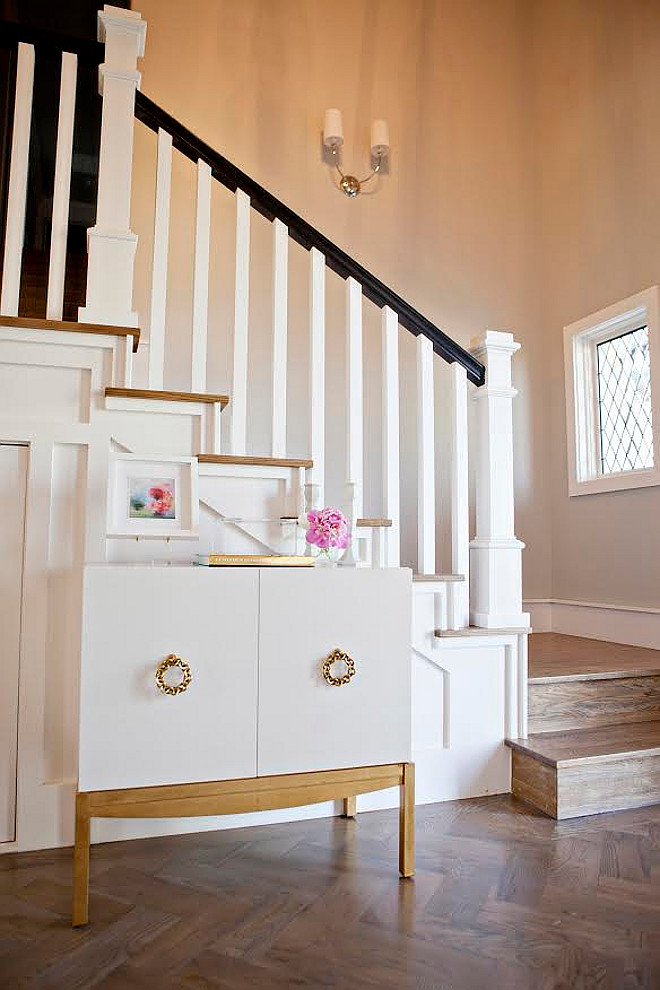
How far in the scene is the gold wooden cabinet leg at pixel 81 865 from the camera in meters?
1.59

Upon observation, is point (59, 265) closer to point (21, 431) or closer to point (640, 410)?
point (21, 431)

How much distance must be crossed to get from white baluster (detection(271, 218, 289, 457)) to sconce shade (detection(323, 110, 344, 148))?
1782mm

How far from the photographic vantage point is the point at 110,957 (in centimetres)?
146

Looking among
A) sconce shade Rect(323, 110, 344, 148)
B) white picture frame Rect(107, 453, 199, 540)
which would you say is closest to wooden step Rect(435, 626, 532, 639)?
white picture frame Rect(107, 453, 199, 540)

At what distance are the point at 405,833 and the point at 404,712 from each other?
0.30 meters

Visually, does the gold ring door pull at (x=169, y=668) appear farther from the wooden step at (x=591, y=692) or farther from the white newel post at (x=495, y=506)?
the wooden step at (x=591, y=692)

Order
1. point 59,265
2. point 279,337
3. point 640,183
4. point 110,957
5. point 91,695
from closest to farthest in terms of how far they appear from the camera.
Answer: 1. point 110,957
2. point 91,695
3. point 59,265
4. point 279,337
5. point 640,183

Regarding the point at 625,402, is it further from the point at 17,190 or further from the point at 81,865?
the point at 81,865

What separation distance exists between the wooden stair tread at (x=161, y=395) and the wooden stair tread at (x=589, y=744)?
1.51m

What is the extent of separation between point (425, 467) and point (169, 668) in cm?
126

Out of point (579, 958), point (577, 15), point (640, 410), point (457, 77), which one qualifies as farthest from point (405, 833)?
point (577, 15)

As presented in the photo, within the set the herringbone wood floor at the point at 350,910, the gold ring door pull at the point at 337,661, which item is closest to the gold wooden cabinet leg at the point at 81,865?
the herringbone wood floor at the point at 350,910

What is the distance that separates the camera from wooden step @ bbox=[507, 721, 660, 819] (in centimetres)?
224

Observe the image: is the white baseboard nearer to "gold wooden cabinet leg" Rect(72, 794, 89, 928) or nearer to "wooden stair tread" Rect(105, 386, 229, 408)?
"wooden stair tread" Rect(105, 386, 229, 408)
